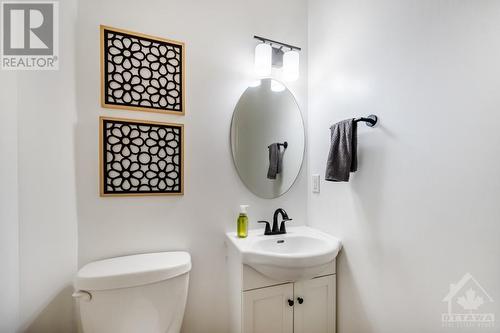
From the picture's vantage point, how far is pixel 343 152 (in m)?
1.13

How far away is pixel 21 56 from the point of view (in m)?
1.02

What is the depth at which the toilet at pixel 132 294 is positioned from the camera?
0.91 m

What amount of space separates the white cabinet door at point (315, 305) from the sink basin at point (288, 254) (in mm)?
101

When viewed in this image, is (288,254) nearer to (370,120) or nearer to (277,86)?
(370,120)

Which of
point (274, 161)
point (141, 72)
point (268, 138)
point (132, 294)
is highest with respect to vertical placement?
point (141, 72)

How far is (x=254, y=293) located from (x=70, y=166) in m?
1.11

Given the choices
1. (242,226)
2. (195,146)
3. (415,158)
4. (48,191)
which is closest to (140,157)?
(195,146)

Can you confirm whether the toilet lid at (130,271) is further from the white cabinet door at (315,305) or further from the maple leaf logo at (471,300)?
the maple leaf logo at (471,300)

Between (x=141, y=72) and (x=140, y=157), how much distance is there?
463 mm

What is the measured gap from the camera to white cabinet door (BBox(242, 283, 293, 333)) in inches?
41.8

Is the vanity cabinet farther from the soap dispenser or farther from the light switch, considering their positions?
the light switch

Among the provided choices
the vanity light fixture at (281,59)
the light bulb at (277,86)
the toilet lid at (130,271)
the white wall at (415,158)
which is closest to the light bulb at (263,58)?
the vanity light fixture at (281,59)

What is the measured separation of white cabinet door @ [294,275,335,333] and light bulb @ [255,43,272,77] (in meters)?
1.28

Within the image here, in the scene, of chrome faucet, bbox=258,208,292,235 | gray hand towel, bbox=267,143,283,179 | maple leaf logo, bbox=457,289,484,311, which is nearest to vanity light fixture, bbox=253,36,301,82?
gray hand towel, bbox=267,143,283,179
